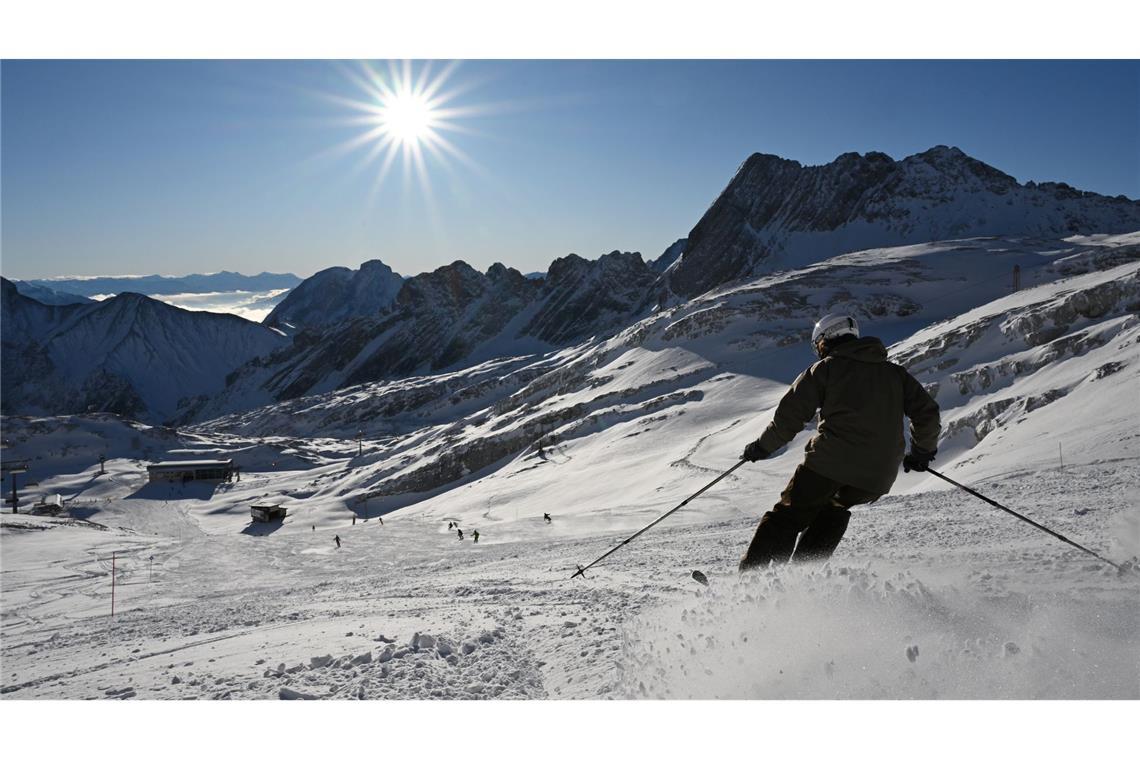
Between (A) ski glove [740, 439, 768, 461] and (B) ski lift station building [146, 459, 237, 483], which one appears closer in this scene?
(A) ski glove [740, 439, 768, 461]

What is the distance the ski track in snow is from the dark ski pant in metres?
0.36

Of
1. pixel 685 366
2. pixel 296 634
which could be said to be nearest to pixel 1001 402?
pixel 296 634

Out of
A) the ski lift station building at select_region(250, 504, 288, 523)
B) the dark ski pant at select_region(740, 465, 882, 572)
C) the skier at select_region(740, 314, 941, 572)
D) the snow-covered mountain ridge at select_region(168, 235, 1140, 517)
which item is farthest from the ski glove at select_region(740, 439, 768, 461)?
the ski lift station building at select_region(250, 504, 288, 523)

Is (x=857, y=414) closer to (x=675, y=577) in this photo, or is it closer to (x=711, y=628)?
(x=711, y=628)

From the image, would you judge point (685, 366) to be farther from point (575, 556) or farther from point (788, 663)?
point (788, 663)

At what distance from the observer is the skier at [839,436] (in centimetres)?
556

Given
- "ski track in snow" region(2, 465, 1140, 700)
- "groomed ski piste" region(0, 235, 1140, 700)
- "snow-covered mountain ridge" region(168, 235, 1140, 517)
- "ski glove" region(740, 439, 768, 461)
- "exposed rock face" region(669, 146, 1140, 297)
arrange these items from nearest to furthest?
"ski track in snow" region(2, 465, 1140, 700), "groomed ski piste" region(0, 235, 1140, 700), "ski glove" region(740, 439, 768, 461), "snow-covered mountain ridge" region(168, 235, 1140, 517), "exposed rock face" region(669, 146, 1140, 297)

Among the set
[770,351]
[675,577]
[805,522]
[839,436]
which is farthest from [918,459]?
[770,351]

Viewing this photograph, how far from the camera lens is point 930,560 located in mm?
7250

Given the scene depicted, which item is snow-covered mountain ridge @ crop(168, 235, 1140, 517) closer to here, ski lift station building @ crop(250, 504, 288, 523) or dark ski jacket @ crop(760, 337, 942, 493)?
ski lift station building @ crop(250, 504, 288, 523)

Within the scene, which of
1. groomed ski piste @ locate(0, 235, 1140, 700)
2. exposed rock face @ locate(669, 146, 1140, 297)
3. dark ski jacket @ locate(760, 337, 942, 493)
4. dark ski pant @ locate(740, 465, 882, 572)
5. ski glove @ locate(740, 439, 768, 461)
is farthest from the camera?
exposed rock face @ locate(669, 146, 1140, 297)

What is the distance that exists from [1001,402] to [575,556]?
20.7 metres

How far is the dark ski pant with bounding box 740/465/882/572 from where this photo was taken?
18.8ft

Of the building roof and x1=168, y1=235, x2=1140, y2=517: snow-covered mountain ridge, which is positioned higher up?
x1=168, y1=235, x2=1140, y2=517: snow-covered mountain ridge
